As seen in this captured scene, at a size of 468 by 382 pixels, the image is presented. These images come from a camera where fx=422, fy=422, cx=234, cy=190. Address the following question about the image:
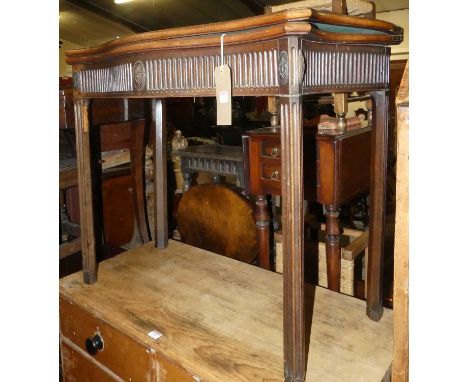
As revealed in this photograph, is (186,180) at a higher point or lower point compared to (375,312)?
higher

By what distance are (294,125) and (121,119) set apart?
88 centimetres

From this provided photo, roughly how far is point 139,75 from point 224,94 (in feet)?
0.96

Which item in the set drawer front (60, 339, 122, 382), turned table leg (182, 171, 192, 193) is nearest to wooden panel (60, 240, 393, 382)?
drawer front (60, 339, 122, 382)

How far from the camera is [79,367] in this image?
1.30 m

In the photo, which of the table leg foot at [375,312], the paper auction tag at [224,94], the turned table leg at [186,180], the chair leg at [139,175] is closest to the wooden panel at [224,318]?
the table leg foot at [375,312]

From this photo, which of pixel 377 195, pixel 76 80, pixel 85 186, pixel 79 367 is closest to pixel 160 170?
pixel 85 186

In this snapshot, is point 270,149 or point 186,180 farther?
point 186,180

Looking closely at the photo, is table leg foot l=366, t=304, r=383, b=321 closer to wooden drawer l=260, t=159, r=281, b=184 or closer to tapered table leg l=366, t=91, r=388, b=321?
tapered table leg l=366, t=91, r=388, b=321

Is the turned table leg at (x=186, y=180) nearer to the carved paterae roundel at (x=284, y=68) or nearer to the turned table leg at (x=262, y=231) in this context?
the turned table leg at (x=262, y=231)

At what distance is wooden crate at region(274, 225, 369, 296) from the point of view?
1.70m

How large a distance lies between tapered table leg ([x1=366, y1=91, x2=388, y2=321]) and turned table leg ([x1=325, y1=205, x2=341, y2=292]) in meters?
0.57

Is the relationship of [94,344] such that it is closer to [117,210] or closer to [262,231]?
[262,231]

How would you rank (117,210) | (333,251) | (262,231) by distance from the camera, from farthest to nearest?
(117,210)
(262,231)
(333,251)
